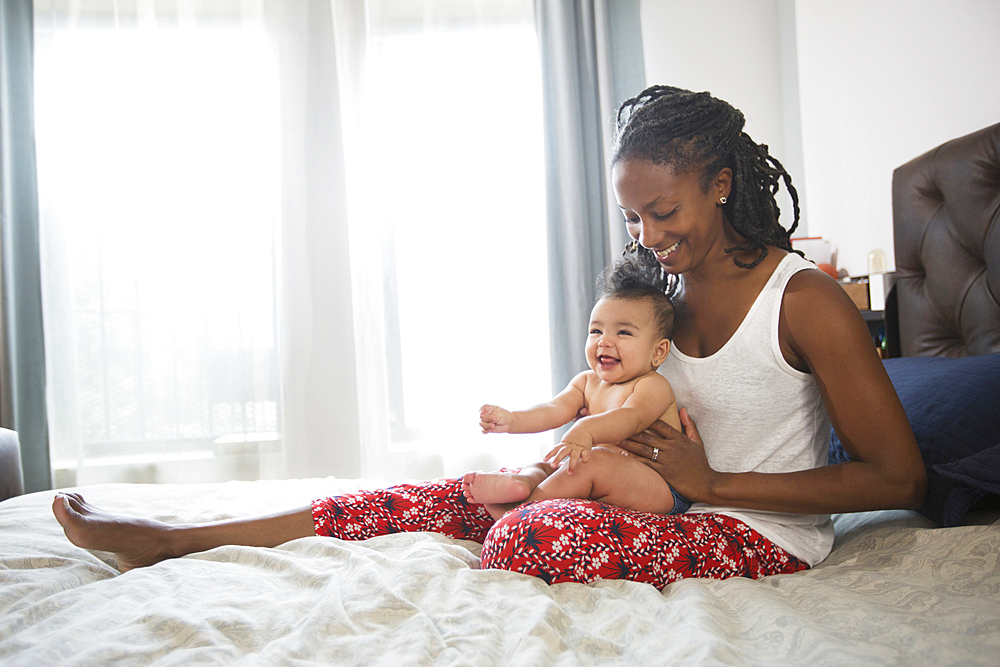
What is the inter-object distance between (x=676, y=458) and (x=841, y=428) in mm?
269

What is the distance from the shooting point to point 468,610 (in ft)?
2.70

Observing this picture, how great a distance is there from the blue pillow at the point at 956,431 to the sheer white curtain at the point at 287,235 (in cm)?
206

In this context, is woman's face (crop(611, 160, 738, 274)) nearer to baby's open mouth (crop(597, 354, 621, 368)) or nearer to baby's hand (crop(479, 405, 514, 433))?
baby's open mouth (crop(597, 354, 621, 368))

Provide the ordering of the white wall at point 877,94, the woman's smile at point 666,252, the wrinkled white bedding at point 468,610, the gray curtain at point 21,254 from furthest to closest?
the gray curtain at point 21,254 → the white wall at point 877,94 → the woman's smile at point 666,252 → the wrinkled white bedding at point 468,610

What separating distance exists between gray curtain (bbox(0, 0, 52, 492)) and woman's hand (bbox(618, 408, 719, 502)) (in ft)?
9.79

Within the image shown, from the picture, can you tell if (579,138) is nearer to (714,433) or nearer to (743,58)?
(743,58)

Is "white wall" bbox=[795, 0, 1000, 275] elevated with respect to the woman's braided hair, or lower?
elevated

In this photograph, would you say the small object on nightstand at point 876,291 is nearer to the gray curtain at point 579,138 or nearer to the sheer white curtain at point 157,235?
the gray curtain at point 579,138

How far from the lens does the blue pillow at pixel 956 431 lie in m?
1.02

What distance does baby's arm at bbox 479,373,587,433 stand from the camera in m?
1.37

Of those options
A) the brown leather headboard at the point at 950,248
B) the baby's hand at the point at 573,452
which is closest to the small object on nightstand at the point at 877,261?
the brown leather headboard at the point at 950,248

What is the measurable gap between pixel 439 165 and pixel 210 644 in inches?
107

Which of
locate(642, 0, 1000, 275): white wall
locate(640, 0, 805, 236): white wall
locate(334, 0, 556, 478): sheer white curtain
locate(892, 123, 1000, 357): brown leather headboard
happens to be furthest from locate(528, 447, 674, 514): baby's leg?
locate(640, 0, 805, 236): white wall

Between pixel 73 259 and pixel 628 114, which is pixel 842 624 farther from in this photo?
pixel 73 259
